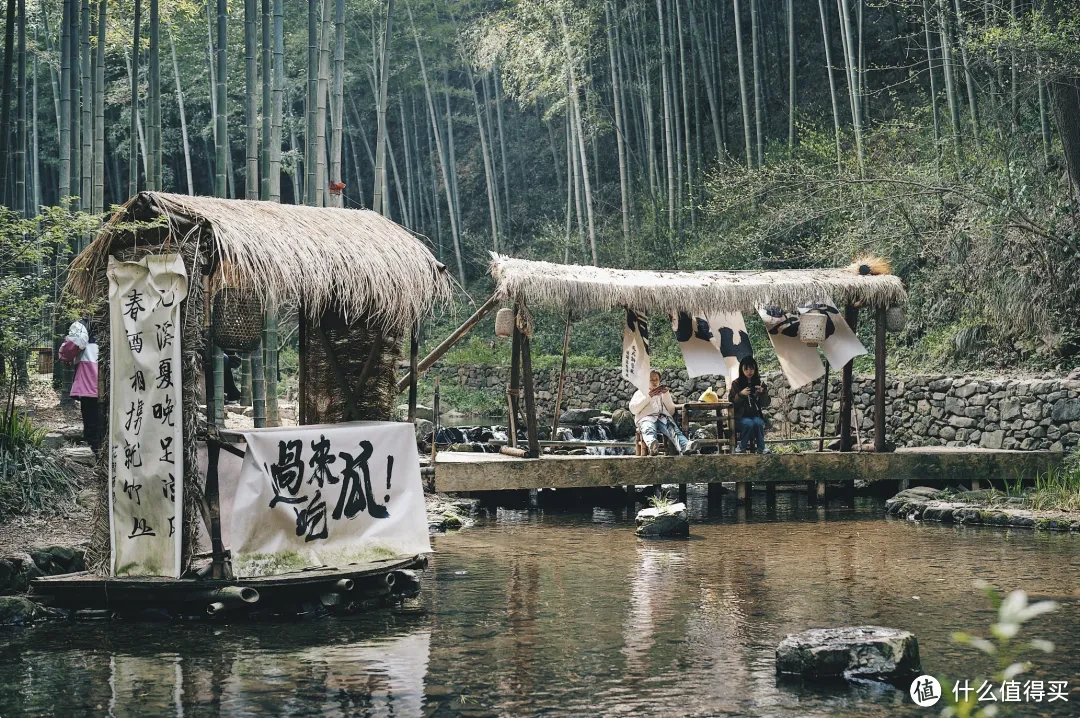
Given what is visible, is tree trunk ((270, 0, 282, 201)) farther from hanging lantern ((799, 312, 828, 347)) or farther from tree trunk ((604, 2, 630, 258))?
tree trunk ((604, 2, 630, 258))

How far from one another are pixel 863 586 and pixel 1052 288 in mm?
7315

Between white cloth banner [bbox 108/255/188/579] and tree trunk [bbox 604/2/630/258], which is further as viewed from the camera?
tree trunk [bbox 604/2/630/258]

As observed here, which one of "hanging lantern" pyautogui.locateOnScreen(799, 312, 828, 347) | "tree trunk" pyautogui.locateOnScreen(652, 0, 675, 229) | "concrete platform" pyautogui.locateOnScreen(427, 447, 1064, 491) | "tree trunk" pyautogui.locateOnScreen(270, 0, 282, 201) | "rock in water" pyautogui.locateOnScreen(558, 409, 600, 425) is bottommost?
"concrete platform" pyautogui.locateOnScreen(427, 447, 1064, 491)

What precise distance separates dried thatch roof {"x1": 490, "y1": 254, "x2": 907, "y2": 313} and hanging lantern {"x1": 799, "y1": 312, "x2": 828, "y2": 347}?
0.96ft

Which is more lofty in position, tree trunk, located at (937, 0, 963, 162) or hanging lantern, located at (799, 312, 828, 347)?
tree trunk, located at (937, 0, 963, 162)

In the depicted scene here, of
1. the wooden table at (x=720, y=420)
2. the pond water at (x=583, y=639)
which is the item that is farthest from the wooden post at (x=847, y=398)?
the pond water at (x=583, y=639)

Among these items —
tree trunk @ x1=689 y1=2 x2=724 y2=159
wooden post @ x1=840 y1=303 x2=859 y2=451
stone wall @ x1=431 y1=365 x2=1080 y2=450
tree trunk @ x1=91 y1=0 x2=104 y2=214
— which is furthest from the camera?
tree trunk @ x1=689 y1=2 x2=724 y2=159

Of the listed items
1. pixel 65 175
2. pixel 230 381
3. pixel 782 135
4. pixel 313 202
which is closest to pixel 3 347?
pixel 313 202

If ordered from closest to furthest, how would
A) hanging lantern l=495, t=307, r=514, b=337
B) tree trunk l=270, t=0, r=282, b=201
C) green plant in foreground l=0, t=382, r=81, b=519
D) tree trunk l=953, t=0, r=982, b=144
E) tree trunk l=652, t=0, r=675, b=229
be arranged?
1. green plant in foreground l=0, t=382, r=81, b=519
2. tree trunk l=270, t=0, r=282, b=201
3. hanging lantern l=495, t=307, r=514, b=337
4. tree trunk l=953, t=0, r=982, b=144
5. tree trunk l=652, t=0, r=675, b=229

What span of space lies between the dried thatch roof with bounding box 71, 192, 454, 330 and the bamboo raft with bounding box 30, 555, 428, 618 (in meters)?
1.69

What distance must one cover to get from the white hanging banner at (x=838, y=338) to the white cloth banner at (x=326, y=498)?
6.29 m

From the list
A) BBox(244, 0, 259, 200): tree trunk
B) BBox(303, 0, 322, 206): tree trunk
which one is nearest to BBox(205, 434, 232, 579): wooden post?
BBox(244, 0, 259, 200): tree trunk

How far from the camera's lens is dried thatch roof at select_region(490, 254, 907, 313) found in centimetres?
1104

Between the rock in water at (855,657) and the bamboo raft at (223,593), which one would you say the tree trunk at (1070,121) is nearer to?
the rock in water at (855,657)
